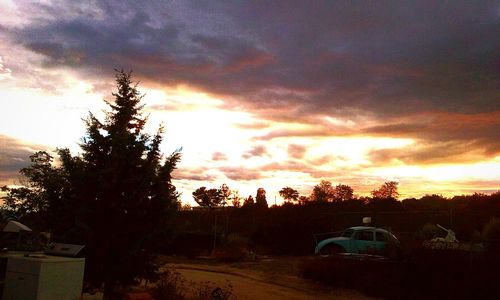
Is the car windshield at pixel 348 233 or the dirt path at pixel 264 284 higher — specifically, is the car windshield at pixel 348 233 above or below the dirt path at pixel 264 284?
above

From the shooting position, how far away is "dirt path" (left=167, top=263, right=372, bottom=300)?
1622 cm

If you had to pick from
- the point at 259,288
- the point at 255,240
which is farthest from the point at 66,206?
the point at 255,240

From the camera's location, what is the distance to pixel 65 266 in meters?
8.90

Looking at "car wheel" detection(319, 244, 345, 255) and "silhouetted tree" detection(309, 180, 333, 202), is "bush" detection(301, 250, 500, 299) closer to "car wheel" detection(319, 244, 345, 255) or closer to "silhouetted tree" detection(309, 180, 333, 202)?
"car wheel" detection(319, 244, 345, 255)

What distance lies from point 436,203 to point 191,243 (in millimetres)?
31277

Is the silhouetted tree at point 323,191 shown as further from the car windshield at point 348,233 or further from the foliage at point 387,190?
the car windshield at point 348,233

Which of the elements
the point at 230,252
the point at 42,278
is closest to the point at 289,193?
the point at 230,252

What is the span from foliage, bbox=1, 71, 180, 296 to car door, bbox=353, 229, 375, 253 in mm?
12246

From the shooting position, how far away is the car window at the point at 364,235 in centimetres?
2258

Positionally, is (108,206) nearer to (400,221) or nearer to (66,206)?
(66,206)

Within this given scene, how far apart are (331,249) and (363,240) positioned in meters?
1.76

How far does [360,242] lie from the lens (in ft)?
73.9

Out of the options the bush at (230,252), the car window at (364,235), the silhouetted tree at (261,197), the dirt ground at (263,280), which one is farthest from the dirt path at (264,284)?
the silhouetted tree at (261,197)

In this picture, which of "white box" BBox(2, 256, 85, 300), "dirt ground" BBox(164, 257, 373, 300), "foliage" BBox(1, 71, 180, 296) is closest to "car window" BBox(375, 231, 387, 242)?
"dirt ground" BBox(164, 257, 373, 300)
